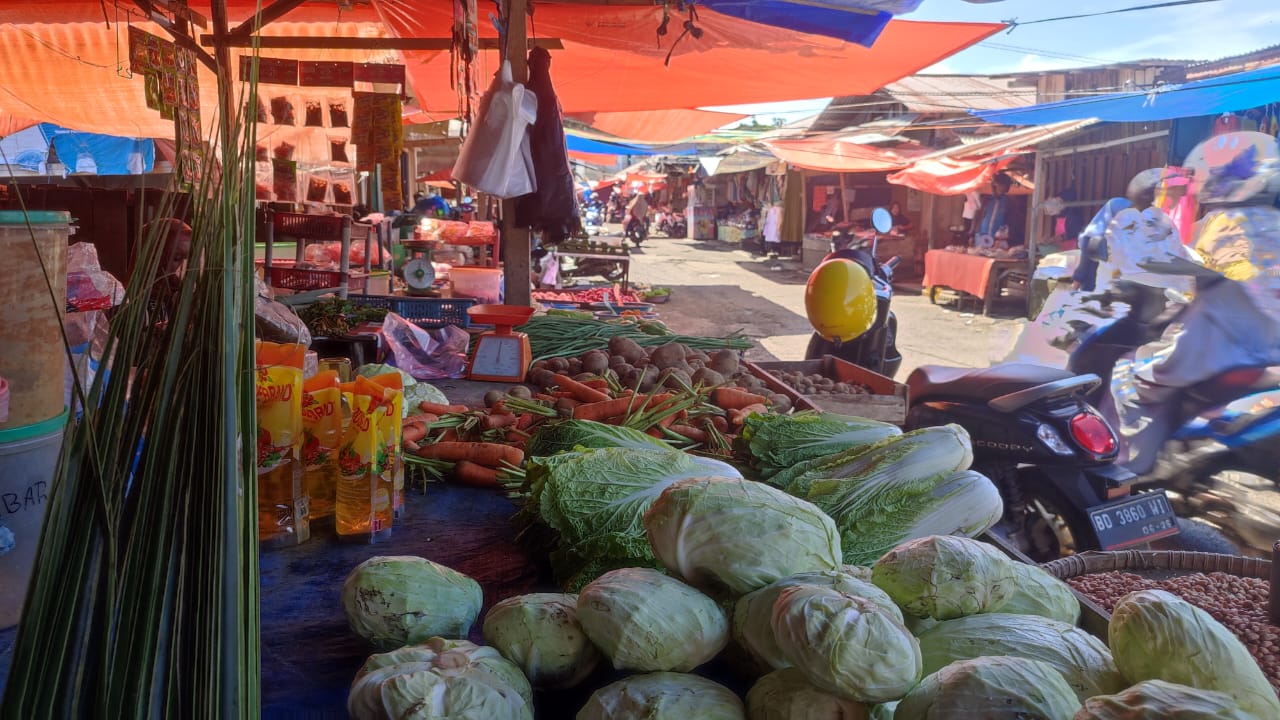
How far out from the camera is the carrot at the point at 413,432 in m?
2.58

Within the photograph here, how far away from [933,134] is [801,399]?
46.9 ft

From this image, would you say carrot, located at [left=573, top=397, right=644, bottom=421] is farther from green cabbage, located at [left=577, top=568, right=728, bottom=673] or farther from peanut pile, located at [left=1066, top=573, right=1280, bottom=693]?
green cabbage, located at [left=577, top=568, right=728, bottom=673]

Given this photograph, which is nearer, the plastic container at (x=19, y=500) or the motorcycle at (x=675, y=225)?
the plastic container at (x=19, y=500)

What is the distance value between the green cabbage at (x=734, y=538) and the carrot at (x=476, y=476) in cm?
113

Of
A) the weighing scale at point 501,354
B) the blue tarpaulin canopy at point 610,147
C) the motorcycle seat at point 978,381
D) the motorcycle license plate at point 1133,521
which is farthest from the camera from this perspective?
the blue tarpaulin canopy at point 610,147

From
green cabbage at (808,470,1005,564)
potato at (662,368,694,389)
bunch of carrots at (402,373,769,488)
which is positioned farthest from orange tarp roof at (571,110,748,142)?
green cabbage at (808,470,1005,564)

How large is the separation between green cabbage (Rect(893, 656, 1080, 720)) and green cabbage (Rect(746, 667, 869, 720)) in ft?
0.23

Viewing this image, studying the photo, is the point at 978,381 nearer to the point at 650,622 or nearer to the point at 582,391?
the point at 582,391

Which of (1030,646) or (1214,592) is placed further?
(1214,592)

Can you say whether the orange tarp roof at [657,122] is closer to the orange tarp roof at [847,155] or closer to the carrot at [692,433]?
the orange tarp roof at [847,155]

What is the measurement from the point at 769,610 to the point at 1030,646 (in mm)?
386

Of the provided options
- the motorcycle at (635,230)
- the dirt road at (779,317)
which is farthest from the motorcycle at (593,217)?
the dirt road at (779,317)

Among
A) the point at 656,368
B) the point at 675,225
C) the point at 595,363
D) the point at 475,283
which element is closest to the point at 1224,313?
the point at 656,368

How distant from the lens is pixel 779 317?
12500 mm
